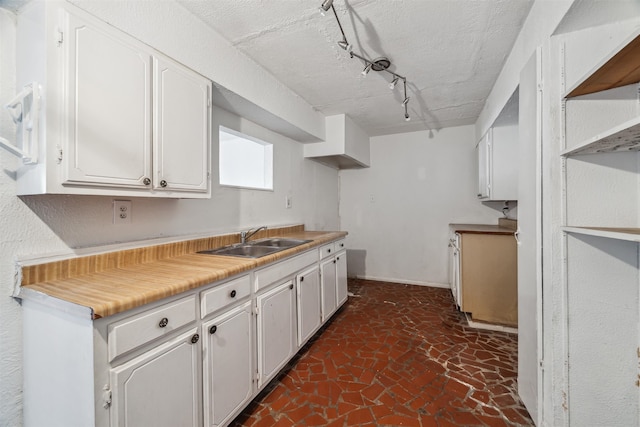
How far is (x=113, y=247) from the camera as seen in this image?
136cm

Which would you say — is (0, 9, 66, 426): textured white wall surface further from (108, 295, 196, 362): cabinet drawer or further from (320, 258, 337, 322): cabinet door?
(320, 258, 337, 322): cabinet door

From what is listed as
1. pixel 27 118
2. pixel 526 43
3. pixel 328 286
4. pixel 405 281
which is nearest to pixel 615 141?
pixel 526 43

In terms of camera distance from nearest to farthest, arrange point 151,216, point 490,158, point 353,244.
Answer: point 151,216
point 490,158
point 353,244

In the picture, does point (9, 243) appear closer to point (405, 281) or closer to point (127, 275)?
point (127, 275)

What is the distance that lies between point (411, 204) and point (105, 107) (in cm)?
370

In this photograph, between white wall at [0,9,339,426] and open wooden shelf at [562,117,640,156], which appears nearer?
open wooden shelf at [562,117,640,156]

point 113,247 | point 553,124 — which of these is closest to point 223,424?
point 113,247

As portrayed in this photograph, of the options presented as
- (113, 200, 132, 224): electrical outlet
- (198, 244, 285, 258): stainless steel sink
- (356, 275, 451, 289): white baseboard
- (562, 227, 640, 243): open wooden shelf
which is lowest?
(356, 275, 451, 289): white baseboard

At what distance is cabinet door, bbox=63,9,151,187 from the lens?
101 centimetres

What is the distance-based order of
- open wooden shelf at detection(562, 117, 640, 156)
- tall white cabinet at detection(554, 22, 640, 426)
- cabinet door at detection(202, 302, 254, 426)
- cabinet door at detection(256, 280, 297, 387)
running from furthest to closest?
cabinet door at detection(256, 280, 297, 387) < cabinet door at detection(202, 302, 254, 426) < tall white cabinet at detection(554, 22, 640, 426) < open wooden shelf at detection(562, 117, 640, 156)

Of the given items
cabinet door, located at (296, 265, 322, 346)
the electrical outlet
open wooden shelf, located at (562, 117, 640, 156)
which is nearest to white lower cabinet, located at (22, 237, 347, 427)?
cabinet door, located at (296, 265, 322, 346)

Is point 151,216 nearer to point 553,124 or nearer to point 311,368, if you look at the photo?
point 311,368

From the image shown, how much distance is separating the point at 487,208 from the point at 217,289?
365 cm

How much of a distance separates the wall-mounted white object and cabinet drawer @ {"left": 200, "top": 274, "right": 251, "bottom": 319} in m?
0.85
